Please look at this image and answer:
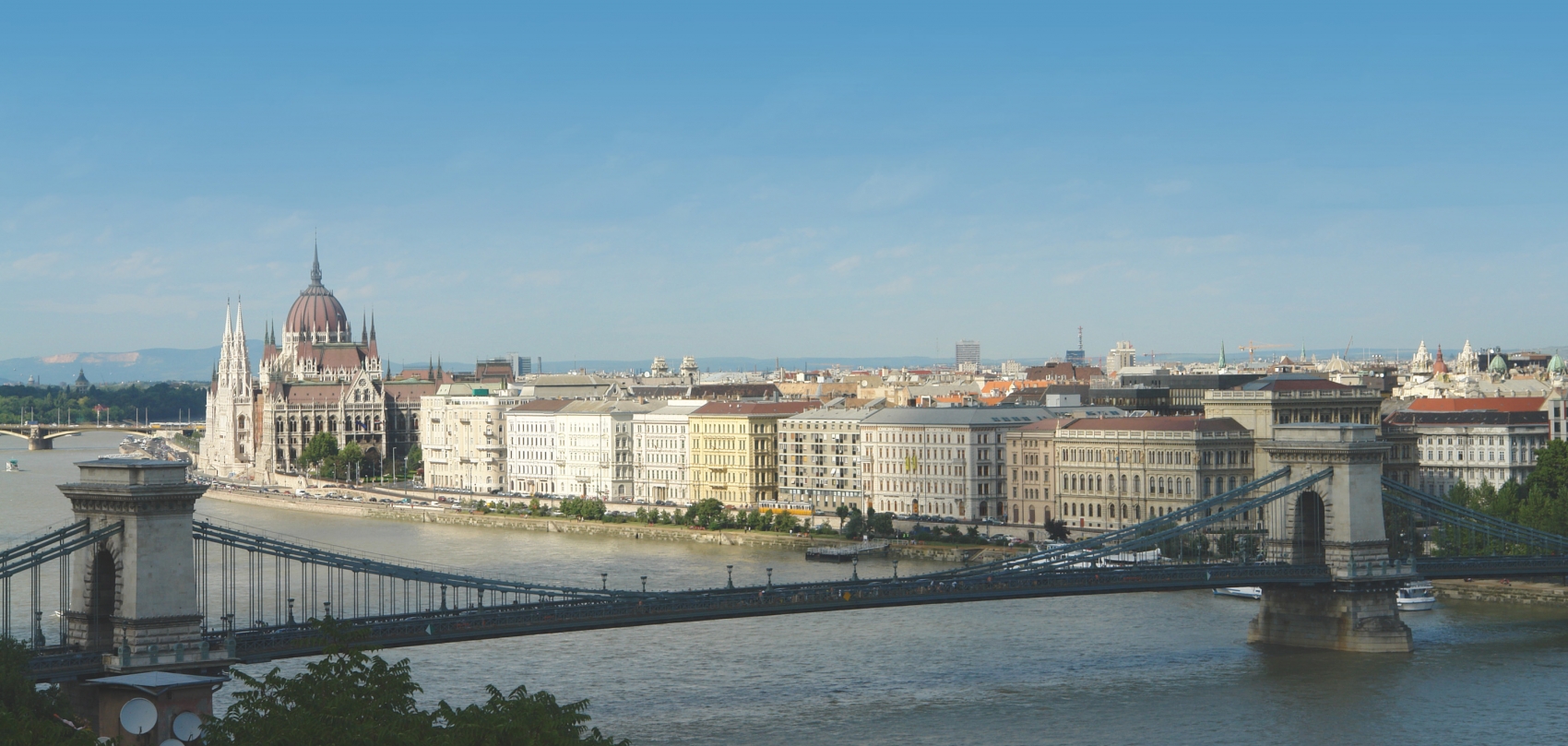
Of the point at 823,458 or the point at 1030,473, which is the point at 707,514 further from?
the point at 1030,473

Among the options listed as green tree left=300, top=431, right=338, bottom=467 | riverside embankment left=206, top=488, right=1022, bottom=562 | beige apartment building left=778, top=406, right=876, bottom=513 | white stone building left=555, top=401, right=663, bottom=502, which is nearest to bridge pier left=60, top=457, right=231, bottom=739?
riverside embankment left=206, top=488, right=1022, bottom=562

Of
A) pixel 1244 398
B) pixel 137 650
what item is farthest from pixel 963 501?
pixel 137 650

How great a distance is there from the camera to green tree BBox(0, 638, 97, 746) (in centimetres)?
1695

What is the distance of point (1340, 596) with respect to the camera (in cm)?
3644

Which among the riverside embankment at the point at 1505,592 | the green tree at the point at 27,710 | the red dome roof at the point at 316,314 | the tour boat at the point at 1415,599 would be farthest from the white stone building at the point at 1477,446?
the red dome roof at the point at 316,314

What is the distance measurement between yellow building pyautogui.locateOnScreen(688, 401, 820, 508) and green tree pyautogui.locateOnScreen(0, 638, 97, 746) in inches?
1771

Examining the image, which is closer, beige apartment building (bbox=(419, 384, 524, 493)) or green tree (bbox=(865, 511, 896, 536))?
green tree (bbox=(865, 511, 896, 536))

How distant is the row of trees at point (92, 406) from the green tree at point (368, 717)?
14618 cm

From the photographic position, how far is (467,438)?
3460 inches

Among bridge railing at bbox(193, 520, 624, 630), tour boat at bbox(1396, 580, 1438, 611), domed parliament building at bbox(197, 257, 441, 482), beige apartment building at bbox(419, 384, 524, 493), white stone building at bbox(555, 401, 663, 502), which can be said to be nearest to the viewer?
bridge railing at bbox(193, 520, 624, 630)

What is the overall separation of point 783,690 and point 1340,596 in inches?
426

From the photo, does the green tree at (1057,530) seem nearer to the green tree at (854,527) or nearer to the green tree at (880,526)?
the green tree at (880,526)

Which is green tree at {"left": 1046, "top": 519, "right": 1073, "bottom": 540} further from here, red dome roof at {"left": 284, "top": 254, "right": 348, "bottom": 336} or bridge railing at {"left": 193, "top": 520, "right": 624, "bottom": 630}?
red dome roof at {"left": 284, "top": 254, "right": 348, "bottom": 336}

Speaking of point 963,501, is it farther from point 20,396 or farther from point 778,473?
point 20,396
